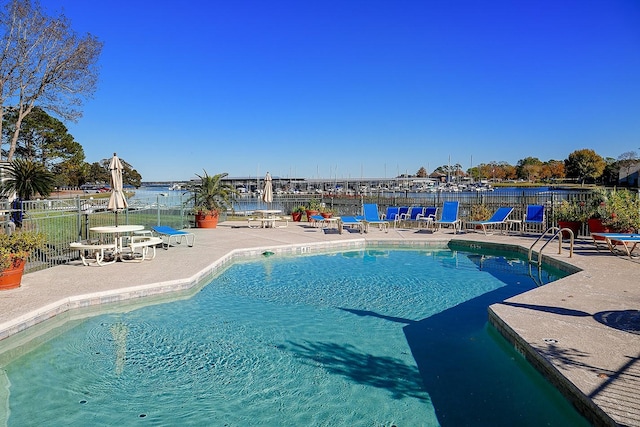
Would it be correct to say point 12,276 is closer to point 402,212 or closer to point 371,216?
point 371,216

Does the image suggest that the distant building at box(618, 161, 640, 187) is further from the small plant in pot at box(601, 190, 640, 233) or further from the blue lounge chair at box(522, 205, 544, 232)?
the small plant in pot at box(601, 190, 640, 233)

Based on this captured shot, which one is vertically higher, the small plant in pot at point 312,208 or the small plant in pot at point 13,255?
the small plant in pot at point 312,208

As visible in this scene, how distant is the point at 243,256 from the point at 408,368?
7146mm

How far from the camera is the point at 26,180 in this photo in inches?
443

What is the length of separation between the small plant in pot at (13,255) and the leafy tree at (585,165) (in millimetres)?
90083

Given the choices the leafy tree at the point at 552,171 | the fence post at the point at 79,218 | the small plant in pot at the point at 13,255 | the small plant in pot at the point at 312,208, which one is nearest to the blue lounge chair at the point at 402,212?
the small plant in pot at the point at 312,208

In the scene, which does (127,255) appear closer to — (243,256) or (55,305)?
(243,256)

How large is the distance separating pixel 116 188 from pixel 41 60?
15.4m

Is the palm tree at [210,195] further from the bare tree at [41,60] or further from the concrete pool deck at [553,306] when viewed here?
the bare tree at [41,60]

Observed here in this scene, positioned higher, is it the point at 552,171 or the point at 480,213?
the point at 552,171

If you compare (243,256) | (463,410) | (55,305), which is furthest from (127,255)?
(463,410)

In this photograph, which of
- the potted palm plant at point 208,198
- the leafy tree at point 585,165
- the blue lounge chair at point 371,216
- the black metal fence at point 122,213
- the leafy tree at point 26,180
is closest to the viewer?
the black metal fence at point 122,213

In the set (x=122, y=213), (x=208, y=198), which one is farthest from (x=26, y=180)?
(x=208, y=198)

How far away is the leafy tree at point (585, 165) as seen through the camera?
3083 inches
